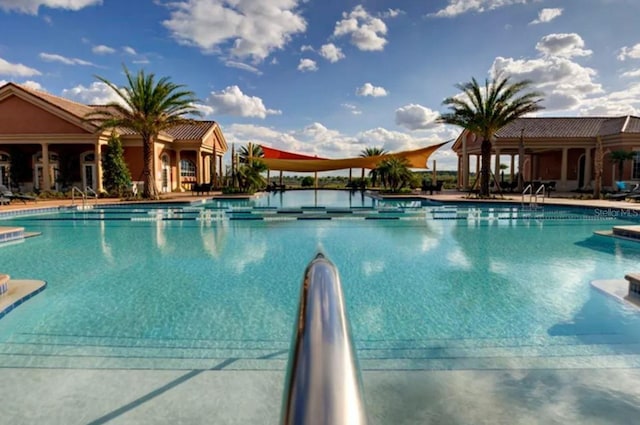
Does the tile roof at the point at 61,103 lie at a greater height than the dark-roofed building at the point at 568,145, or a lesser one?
greater

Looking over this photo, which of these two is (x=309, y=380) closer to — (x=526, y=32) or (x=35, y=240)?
(x=35, y=240)

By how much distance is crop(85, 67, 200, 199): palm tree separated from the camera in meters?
20.0

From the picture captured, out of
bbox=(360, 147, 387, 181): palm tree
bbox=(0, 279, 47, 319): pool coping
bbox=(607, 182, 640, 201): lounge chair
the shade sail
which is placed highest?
bbox=(360, 147, 387, 181): palm tree

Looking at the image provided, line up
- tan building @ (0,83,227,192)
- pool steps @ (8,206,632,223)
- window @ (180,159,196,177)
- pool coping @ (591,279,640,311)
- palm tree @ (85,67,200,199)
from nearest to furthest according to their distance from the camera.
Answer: pool coping @ (591,279,640,311) → pool steps @ (8,206,632,223) → palm tree @ (85,67,200,199) → tan building @ (0,83,227,192) → window @ (180,159,196,177)

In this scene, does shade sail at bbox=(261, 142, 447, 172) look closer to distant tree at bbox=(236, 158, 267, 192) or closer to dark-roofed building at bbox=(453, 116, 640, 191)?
distant tree at bbox=(236, 158, 267, 192)

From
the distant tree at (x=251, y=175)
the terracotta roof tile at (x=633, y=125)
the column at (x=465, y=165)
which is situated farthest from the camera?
the column at (x=465, y=165)

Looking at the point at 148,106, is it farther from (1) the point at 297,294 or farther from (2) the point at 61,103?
(1) the point at 297,294

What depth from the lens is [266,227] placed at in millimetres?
12312

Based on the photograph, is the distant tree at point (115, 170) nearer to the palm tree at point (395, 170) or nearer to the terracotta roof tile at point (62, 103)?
the terracotta roof tile at point (62, 103)

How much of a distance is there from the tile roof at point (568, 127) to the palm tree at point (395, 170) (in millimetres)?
6632

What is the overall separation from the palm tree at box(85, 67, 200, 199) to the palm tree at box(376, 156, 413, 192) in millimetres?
13148

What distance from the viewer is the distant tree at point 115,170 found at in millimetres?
22578

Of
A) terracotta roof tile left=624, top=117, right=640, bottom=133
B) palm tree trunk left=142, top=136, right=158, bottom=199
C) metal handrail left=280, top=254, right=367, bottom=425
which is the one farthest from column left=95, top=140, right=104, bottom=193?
terracotta roof tile left=624, top=117, right=640, bottom=133

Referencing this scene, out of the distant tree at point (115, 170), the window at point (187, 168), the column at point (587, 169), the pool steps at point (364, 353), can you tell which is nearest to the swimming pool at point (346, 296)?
the pool steps at point (364, 353)
